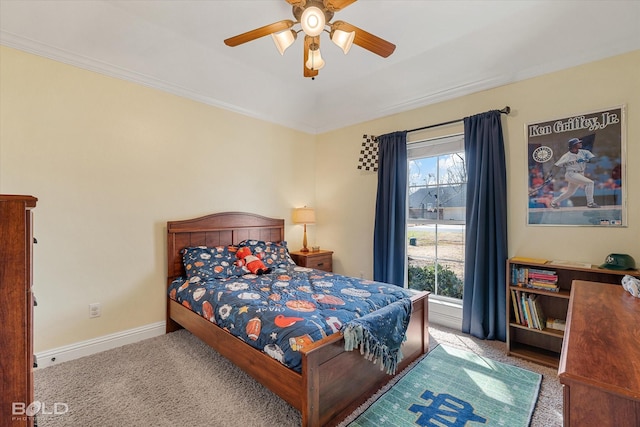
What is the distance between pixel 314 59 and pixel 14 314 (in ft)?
6.89

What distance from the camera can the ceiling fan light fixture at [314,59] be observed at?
6.57 ft

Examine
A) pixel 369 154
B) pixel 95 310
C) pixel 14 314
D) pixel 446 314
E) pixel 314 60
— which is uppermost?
pixel 314 60

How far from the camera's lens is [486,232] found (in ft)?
9.33

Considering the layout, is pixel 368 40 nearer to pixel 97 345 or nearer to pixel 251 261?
pixel 251 261

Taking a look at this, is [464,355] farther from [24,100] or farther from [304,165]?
[24,100]

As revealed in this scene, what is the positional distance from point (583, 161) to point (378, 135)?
215 centimetres

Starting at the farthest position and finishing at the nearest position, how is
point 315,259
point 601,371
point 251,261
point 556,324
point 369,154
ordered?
1. point 315,259
2. point 369,154
3. point 251,261
4. point 556,324
5. point 601,371

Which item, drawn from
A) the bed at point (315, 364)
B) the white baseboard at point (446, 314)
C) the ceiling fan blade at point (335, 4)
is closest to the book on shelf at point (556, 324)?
the white baseboard at point (446, 314)

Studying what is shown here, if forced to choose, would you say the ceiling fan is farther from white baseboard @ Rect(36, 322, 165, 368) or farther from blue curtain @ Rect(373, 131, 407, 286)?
white baseboard @ Rect(36, 322, 165, 368)

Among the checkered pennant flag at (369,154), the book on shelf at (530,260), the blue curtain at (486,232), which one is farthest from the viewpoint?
the checkered pennant flag at (369,154)

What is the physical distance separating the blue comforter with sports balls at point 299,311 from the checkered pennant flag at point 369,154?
5.72ft

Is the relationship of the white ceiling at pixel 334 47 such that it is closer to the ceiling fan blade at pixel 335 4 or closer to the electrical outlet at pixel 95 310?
the ceiling fan blade at pixel 335 4

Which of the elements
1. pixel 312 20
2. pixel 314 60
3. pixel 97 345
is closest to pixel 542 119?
pixel 314 60

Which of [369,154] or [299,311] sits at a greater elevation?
[369,154]
